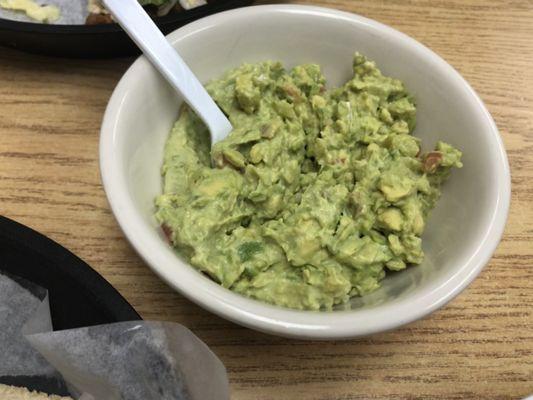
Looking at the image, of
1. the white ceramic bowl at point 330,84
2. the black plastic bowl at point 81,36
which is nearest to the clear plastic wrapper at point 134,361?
the white ceramic bowl at point 330,84

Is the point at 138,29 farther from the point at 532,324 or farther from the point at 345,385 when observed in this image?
the point at 532,324

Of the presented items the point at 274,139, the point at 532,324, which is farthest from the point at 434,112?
the point at 532,324

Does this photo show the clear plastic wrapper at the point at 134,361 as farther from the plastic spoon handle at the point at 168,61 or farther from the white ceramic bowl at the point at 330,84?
the plastic spoon handle at the point at 168,61

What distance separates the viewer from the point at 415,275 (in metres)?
0.90

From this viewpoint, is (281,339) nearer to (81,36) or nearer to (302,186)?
(302,186)

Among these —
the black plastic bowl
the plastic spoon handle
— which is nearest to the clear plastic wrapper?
the plastic spoon handle

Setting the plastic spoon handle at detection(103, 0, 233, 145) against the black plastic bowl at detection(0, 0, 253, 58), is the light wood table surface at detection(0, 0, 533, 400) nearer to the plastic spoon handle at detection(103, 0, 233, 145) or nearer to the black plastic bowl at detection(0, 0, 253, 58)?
the black plastic bowl at detection(0, 0, 253, 58)

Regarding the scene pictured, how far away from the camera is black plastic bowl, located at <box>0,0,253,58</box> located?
3.67ft

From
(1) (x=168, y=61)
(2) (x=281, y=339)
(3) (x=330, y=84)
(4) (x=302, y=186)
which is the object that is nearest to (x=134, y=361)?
(2) (x=281, y=339)

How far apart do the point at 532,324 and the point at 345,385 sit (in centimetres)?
36

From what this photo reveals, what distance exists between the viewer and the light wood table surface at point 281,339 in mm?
939

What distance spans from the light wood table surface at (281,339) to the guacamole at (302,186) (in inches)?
5.9

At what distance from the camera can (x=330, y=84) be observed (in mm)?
1146

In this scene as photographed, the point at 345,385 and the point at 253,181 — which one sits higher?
the point at 253,181
